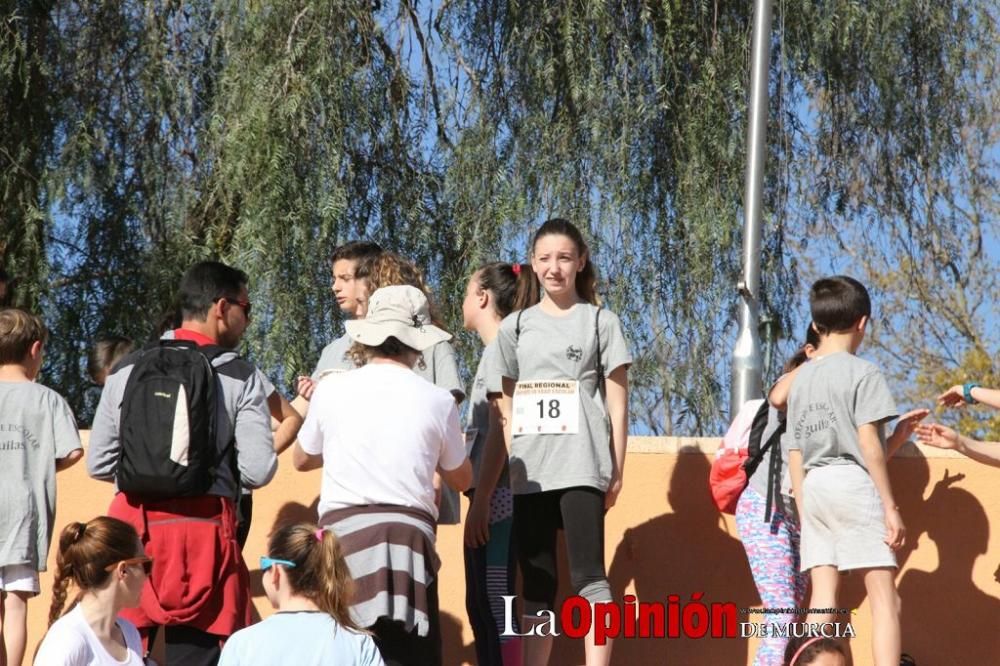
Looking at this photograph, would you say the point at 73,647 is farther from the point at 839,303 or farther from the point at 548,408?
the point at 839,303

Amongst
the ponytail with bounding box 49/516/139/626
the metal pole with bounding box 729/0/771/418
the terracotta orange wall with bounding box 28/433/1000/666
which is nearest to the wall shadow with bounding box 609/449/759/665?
the terracotta orange wall with bounding box 28/433/1000/666

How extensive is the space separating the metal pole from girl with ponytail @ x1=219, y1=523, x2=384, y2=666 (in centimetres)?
372

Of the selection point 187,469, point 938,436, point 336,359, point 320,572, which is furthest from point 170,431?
point 938,436

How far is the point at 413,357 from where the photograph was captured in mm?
5391

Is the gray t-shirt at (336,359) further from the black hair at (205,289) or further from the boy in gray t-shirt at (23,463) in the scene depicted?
the boy in gray t-shirt at (23,463)

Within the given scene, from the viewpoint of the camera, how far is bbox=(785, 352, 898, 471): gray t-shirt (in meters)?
5.79

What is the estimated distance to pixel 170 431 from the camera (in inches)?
210

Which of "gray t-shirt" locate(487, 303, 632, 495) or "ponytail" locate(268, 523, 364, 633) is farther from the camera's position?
"gray t-shirt" locate(487, 303, 632, 495)

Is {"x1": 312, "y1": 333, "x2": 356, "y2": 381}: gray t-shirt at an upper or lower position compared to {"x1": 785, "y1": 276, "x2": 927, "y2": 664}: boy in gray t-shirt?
upper

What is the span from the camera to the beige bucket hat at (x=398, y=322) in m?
5.30

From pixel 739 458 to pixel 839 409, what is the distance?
2.02 feet

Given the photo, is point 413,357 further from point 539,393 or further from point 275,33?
point 275,33

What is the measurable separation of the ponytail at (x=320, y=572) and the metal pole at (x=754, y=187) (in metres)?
3.70

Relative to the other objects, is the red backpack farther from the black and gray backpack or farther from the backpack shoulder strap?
the black and gray backpack
